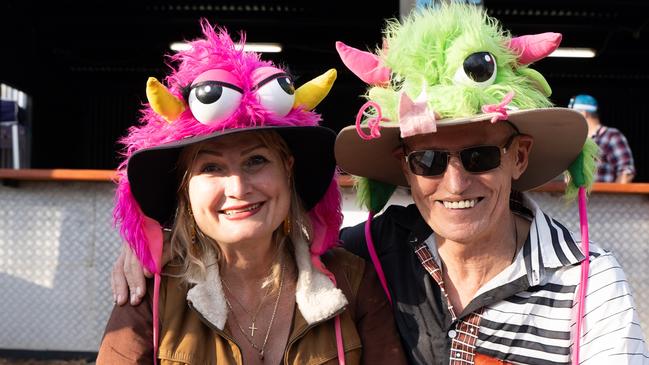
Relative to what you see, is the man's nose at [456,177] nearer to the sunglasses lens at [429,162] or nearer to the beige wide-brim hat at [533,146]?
the sunglasses lens at [429,162]

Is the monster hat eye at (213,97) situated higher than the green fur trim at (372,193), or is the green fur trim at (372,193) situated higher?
the monster hat eye at (213,97)

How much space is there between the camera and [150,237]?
218cm

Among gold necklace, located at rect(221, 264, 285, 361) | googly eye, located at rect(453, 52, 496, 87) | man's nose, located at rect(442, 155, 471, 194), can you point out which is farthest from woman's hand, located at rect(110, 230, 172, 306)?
googly eye, located at rect(453, 52, 496, 87)

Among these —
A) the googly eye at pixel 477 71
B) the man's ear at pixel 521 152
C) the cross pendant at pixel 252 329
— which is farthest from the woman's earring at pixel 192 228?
the man's ear at pixel 521 152

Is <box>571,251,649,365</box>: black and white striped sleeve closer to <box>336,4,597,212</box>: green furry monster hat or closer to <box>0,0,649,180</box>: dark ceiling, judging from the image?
<box>336,4,597,212</box>: green furry monster hat

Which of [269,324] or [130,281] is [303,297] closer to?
[269,324]

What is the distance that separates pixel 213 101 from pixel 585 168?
1.27 metres

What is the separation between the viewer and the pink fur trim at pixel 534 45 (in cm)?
210

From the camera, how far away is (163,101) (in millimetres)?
1970

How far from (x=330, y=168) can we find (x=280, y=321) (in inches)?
21.3

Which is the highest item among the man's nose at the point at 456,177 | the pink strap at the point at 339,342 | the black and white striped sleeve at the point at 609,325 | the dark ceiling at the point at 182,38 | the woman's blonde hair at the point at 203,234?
the dark ceiling at the point at 182,38

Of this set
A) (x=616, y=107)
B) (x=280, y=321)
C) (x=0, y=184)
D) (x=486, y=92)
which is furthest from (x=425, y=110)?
(x=616, y=107)

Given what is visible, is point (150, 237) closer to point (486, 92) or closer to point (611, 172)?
point (486, 92)

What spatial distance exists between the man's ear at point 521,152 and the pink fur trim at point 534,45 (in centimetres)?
25
